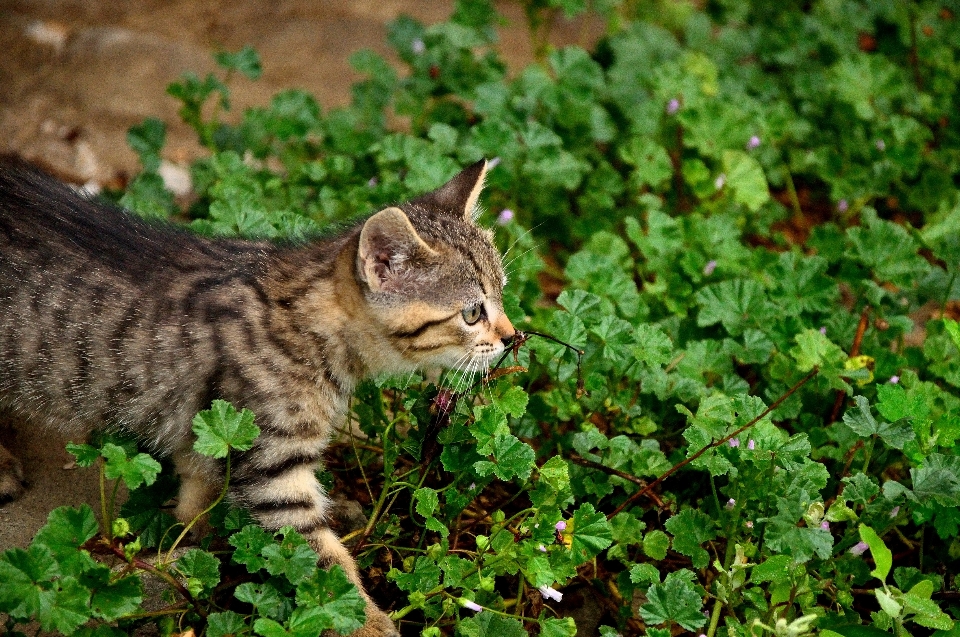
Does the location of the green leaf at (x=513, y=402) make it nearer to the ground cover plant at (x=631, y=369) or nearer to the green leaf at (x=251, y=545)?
the ground cover plant at (x=631, y=369)

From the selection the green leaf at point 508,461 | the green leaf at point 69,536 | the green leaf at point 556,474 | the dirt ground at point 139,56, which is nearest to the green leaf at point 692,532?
the green leaf at point 556,474

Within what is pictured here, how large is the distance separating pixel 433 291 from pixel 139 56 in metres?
3.94

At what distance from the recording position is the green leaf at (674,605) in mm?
3311

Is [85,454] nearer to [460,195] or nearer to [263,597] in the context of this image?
[263,597]

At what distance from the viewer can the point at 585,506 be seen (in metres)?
3.46

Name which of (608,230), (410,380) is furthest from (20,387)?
(608,230)

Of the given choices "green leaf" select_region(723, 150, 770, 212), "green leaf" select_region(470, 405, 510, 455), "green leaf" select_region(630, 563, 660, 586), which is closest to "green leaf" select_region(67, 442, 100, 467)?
"green leaf" select_region(470, 405, 510, 455)

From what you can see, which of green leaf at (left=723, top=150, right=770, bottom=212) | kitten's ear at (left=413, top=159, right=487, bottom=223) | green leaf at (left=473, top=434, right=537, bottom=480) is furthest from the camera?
green leaf at (left=723, top=150, right=770, bottom=212)

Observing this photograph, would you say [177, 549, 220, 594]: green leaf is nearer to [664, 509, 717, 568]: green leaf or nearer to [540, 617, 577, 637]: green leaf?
[540, 617, 577, 637]: green leaf

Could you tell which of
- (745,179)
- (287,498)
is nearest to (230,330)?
(287,498)

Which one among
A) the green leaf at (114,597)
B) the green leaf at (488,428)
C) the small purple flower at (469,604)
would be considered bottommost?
the small purple flower at (469,604)

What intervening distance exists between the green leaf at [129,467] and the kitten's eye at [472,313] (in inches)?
47.7

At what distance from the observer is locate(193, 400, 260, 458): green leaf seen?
3.18m

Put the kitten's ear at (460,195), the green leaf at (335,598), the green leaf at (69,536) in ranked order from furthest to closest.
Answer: the kitten's ear at (460,195) < the green leaf at (335,598) < the green leaf at (69,536)
